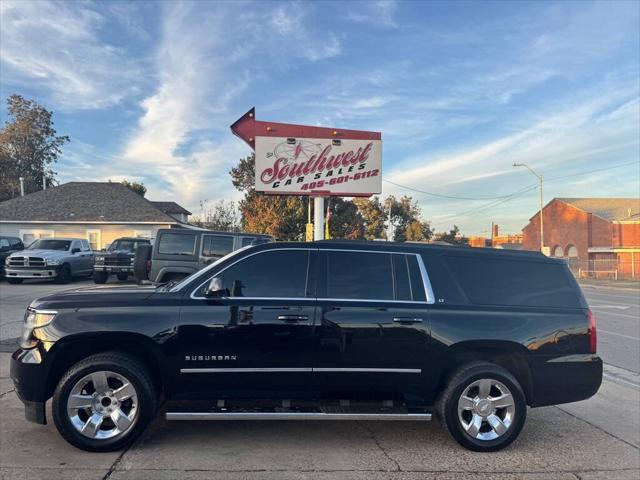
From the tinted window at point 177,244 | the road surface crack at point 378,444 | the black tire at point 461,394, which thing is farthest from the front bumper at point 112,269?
the black tire at point 461,394

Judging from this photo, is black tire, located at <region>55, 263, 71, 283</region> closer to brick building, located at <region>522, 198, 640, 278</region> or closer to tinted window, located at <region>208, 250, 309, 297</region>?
tinted window, located at <region>208, 250, 309, 297</region>

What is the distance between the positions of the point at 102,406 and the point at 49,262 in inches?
637

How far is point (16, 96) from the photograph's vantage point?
5688 centimetres

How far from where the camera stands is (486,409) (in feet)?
15.3

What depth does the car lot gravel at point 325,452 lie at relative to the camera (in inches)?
160

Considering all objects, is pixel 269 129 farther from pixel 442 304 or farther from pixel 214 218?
pixel 214 218

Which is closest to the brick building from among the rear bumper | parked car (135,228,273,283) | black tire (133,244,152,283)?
parked car (135,228,273,283)

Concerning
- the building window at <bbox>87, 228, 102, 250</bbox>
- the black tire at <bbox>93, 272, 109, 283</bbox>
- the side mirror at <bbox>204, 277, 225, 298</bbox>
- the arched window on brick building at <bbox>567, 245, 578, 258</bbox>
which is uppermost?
the arched window on brick building at <bbox>567, 245, 578, 258</bbox>

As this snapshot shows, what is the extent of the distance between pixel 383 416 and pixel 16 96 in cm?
6510

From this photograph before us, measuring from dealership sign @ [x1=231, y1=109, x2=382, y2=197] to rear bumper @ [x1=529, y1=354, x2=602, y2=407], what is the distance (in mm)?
10999

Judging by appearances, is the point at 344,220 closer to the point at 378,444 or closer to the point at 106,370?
the point at 378,444

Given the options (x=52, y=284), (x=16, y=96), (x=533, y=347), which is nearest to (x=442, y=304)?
(x=533, y=347)

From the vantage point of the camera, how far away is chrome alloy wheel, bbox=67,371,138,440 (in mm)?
4375

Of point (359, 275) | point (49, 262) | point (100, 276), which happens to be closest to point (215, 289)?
point (359, 275)
